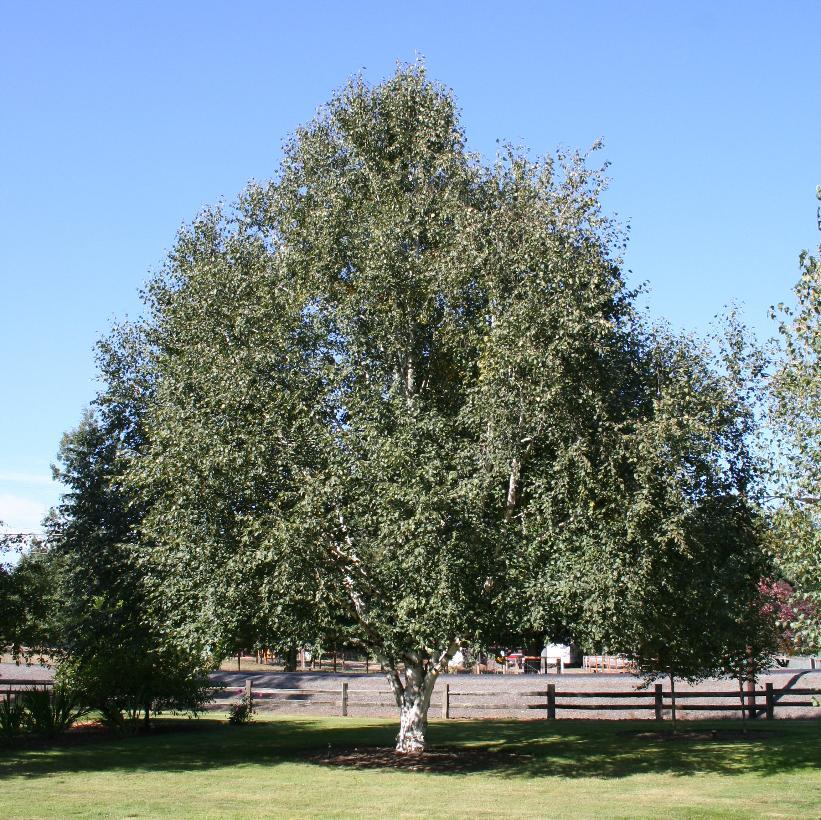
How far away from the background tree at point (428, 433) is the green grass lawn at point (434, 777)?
9.48 ft

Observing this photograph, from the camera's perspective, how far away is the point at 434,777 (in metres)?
19.6

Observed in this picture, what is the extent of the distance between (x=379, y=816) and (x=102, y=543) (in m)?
20.3

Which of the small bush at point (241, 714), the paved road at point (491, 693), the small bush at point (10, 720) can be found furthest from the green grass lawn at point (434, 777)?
the paved road at point (491, 693)

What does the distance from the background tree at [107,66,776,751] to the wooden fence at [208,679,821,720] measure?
1077cm

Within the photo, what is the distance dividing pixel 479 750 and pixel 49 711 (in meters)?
11.9

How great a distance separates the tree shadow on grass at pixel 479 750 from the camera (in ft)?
68.8

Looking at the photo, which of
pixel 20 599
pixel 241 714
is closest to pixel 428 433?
pixel 20 599

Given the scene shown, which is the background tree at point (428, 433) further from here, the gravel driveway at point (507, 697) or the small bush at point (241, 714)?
the gravel driveway at point (507, 697)

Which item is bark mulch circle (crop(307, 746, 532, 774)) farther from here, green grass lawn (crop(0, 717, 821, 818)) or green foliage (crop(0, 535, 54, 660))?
green foliage (crop(0, 535, 54, 660))

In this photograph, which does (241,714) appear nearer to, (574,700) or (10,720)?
(10,720)

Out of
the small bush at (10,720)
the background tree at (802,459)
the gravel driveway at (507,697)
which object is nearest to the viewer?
the background tree at (802,459)

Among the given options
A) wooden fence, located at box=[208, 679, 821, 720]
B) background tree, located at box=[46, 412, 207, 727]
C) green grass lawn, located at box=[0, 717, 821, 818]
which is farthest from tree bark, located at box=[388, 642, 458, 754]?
wooden fence, located at box=[208, 679, 821, 720]

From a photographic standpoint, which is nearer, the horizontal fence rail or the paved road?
the horizontal fence rail

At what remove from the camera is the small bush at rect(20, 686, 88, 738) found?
85.5ft
